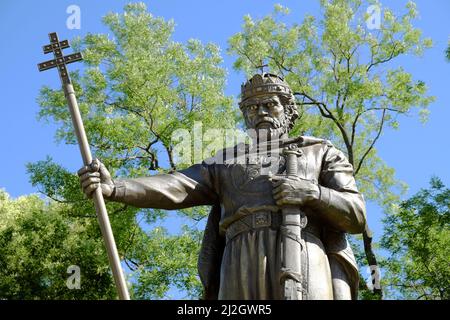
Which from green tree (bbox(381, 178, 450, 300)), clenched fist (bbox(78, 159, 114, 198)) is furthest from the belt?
green tree (bbox(381, 178, 450, 300))

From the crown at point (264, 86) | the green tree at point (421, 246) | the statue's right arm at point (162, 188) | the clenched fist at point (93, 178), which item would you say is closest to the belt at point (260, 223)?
the statue's right arm at point (162, 188)

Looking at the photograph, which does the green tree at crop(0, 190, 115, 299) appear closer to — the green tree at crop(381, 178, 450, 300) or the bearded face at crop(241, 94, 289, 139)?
the green tree at crop(381, 178, 450, 300)

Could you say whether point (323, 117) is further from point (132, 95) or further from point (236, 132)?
point (132, 95)

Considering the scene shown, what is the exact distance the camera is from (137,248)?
2195 centimetres

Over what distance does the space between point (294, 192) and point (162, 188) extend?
1163 millimetres

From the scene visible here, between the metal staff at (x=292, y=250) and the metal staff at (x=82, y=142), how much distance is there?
1.23 m

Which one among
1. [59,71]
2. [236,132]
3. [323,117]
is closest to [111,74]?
[236,132]

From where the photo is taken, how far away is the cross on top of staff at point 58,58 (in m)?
8.38

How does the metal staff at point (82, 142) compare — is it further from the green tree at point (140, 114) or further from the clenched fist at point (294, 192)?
the green tree at point (140, 114)

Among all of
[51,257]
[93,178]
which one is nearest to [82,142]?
[93,178]

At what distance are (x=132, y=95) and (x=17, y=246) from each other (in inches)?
189

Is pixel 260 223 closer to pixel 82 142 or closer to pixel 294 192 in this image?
pixel 294 192

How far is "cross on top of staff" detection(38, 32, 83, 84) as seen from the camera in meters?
8.38

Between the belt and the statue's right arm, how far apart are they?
0.54 meters
